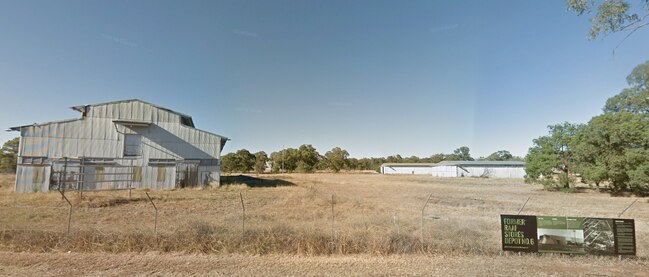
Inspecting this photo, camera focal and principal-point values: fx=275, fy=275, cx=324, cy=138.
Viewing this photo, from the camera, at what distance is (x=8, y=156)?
56500 millimetres

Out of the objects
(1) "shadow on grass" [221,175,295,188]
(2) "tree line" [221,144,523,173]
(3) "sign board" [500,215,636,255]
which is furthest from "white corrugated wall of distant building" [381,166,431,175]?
(3) "sign board" [500,215,636,255]

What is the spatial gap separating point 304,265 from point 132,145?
26.3 m

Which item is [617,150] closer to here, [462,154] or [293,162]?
[293,162]

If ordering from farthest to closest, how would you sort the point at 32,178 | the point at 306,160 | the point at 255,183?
the point at 306,160 → the point at 255,183 → the point at 32,178

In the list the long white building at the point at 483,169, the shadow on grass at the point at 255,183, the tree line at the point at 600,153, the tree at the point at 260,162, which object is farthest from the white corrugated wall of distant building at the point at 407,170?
the shadow on grass at the point at 255,183

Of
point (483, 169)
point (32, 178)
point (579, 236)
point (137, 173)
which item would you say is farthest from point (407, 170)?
point (579, 236)

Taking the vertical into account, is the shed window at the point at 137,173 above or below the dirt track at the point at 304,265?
above

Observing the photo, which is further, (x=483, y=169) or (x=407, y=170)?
(x=407, y=170)

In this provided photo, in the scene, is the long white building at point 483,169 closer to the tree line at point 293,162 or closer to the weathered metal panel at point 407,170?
the weathered metal panel at point 407,170

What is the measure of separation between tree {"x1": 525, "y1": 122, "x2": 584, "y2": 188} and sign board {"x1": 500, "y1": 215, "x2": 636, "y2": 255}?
2895 cm

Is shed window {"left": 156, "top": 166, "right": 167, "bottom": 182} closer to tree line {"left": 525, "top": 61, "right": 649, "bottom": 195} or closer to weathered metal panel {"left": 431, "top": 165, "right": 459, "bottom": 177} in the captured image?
tree line {"left": 525, "top": 61, "right": 649, "bottom": 195}

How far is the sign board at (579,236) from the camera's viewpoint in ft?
23.3

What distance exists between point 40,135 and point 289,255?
28959mm

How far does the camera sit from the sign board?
710 cm
